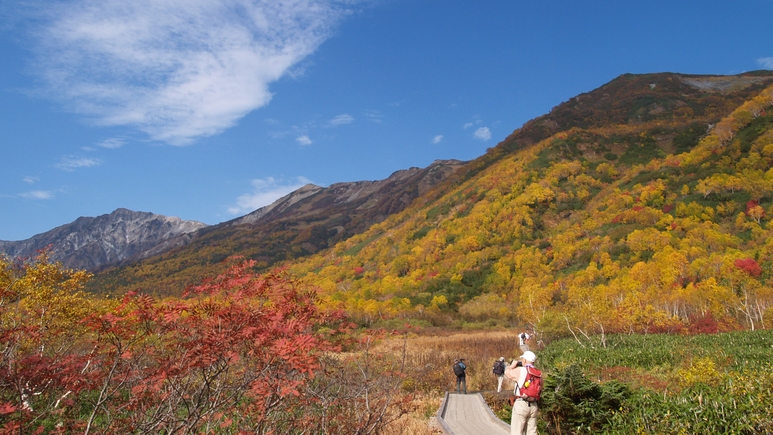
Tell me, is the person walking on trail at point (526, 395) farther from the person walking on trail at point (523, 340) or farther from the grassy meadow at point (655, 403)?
the person walking on trail at point (523, 340)

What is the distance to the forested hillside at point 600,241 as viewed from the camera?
120ft

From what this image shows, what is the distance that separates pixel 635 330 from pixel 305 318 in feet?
110

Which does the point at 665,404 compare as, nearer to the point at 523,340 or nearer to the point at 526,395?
the point at 526,395

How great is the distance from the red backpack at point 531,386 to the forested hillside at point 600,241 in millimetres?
16484

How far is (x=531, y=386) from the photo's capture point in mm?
6285

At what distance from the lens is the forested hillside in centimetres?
3659

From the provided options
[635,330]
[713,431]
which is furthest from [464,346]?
[713,431]

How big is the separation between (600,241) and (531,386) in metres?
64.9

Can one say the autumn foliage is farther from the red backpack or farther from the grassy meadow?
the red backpack

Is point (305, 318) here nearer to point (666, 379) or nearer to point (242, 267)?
point (242, 267)

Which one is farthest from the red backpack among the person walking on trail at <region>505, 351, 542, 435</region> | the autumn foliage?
the autumn foliage

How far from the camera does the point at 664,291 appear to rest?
40.8 m

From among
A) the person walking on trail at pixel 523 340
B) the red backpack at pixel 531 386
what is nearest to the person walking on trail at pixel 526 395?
the red backpack at pixel 531 386

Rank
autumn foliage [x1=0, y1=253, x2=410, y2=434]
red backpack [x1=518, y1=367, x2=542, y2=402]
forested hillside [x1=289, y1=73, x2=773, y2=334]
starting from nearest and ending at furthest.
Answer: autumn foliage [x1=0, y1=253, x2=410, y2=434] → red backpack [x1=518, y1=367, x2=542, y2=402] → forested hillside [x1=289, y1=73, x2=773, y2=334]
